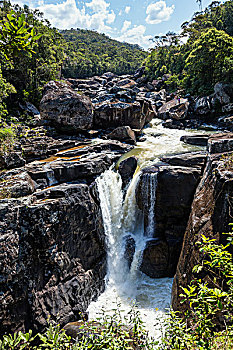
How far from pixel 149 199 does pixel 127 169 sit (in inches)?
104

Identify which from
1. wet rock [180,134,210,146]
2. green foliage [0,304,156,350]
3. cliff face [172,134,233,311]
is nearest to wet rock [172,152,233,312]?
cliff face [172,134,233,311]

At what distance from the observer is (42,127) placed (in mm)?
16578

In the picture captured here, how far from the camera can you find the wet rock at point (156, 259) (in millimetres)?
10500

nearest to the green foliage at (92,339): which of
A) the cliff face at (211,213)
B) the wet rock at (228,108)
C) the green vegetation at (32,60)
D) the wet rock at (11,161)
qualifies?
the green vegetation at (32,60)

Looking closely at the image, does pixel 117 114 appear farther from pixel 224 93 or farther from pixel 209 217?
pixel 209 217

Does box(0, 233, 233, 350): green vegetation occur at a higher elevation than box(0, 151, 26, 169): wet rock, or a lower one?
lower

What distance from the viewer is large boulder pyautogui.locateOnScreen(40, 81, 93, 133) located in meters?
16.8

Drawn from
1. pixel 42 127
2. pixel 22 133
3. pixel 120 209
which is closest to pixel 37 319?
pixel 120 209

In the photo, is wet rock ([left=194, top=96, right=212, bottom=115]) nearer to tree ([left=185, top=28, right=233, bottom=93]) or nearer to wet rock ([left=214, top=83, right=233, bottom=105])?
wet rock ([left=214, top=83, right=233, bottom=105])

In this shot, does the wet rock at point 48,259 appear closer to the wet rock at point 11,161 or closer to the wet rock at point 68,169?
the wet rock at point 68,169

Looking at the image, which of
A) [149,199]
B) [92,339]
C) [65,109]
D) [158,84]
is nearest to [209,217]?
[149,199]

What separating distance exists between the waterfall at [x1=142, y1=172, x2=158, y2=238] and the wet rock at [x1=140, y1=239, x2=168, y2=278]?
0.77m

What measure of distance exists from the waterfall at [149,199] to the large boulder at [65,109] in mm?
9126

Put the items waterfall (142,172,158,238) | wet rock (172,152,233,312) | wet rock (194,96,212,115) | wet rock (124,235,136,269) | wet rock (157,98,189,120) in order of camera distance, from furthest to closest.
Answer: wet rock (157,98,189,120) → wet rock (194,96,212,115) → waterfall (142,172,158,238) → wet rock (124,235,136,269) → wet rock (172,152,233,312)
